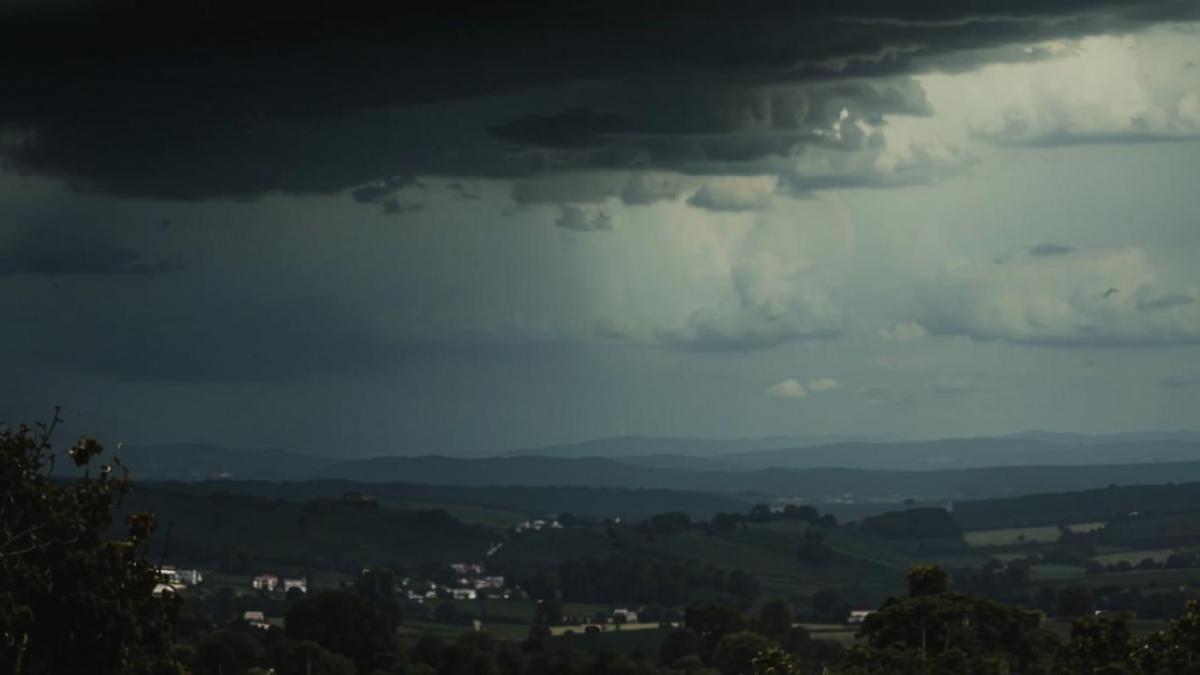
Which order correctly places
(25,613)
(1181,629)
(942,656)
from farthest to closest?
(942,656) < (1181,629) < (25,613)

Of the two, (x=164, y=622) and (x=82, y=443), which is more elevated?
(x=82, y=443)

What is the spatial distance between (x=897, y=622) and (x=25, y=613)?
8674 centimetres

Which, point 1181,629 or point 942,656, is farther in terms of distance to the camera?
point 942,656

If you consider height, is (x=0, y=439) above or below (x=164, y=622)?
above

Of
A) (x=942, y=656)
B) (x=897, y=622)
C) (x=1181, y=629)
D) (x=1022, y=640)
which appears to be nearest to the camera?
(x=1181, y=629)

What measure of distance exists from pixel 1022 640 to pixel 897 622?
1664 cm

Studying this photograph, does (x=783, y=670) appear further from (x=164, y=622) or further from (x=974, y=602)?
(x=164, y=622)

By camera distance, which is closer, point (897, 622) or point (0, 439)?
point (0, 439)

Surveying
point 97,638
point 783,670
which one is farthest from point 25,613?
point 783,670

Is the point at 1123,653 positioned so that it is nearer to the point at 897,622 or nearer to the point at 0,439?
the point at 897,622

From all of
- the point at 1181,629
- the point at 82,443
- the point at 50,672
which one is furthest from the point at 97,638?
the point at 1181,629

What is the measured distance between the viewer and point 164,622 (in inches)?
2478

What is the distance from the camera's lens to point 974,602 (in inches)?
5595

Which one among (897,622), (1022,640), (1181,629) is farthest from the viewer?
(1022,640)
